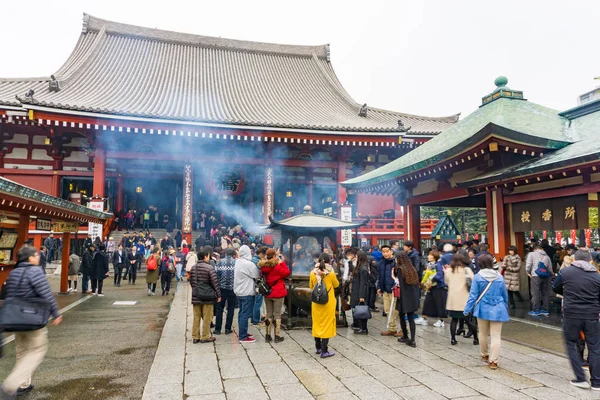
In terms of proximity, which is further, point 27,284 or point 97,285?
point 97,285

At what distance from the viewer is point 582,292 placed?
4234 mm

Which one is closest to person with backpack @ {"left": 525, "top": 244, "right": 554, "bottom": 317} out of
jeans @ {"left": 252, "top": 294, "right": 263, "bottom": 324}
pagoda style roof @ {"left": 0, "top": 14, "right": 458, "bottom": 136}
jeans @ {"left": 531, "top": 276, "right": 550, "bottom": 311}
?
jeans @ {"left": 531, "top": 276, "right": 550, "bottom": 311}

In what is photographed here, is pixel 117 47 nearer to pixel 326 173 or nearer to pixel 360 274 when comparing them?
pixel 326 173

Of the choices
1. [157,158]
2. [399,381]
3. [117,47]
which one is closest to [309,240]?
[399,381]

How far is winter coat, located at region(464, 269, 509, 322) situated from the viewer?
4.80 m

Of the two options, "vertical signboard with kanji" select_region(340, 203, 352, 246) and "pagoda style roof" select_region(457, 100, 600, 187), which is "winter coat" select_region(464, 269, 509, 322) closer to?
"pagoda style roof" select_region(457, 100, 600, 187)

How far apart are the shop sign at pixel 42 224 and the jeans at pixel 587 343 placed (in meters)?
11.3

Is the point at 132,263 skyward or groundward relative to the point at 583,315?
groundward

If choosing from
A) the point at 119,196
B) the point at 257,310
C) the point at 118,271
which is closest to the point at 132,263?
the point at 118,271

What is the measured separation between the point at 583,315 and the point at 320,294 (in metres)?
3.04

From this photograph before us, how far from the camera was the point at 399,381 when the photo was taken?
4465 millimetres

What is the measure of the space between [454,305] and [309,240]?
3.06 m

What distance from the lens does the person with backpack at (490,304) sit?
4.82m

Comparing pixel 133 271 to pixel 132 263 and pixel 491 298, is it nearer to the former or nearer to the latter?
pixel 132 263
